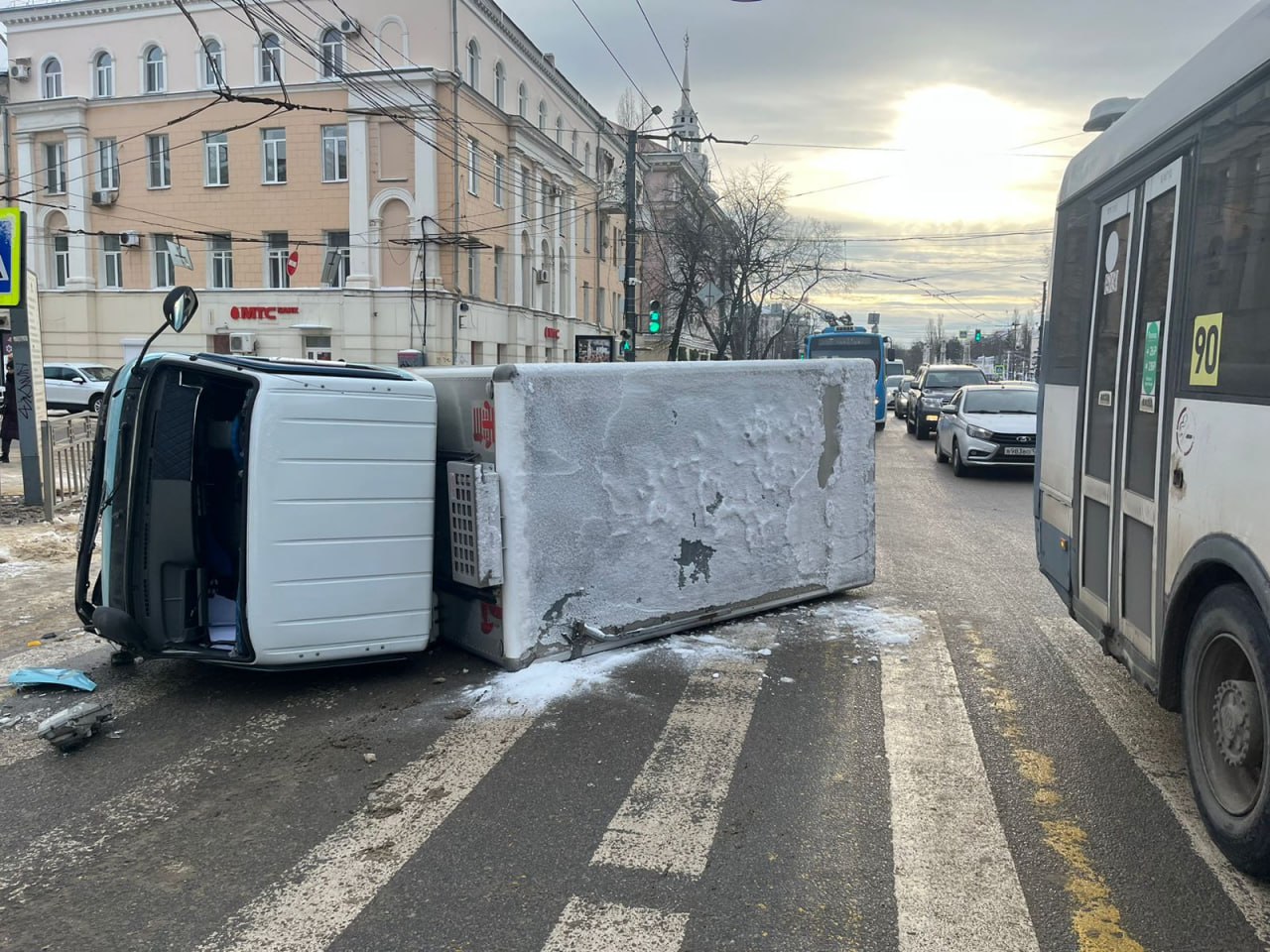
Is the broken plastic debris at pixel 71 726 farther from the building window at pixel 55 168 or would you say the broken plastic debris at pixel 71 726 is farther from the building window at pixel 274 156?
the building window at pixel 55 168

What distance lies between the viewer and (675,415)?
6.10 metres

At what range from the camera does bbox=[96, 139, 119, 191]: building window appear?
37.0m

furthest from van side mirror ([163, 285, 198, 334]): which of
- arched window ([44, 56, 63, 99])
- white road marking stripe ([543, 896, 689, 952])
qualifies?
arched window ([44, 56, 63, 99])

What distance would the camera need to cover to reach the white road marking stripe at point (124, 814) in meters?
3.32

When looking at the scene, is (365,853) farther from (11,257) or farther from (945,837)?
(11,257)

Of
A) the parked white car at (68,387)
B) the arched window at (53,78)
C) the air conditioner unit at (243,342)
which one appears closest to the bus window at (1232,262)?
the parked white car at (68,387)

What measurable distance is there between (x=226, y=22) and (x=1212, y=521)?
4004 cm

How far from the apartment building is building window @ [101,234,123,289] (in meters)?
0.07

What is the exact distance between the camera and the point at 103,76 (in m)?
36.9

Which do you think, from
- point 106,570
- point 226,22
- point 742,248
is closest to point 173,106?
point 226,22

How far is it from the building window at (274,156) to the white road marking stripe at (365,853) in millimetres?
35706

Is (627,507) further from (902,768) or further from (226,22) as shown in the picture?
(226,22)

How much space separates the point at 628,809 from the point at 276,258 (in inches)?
1433

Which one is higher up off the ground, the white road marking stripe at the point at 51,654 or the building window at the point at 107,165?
the building window at the point at 107,165
